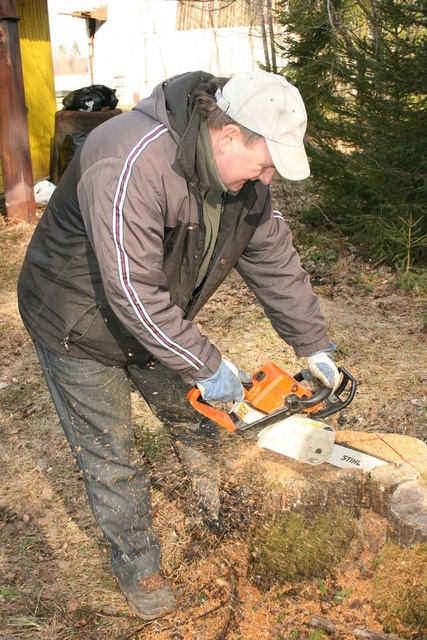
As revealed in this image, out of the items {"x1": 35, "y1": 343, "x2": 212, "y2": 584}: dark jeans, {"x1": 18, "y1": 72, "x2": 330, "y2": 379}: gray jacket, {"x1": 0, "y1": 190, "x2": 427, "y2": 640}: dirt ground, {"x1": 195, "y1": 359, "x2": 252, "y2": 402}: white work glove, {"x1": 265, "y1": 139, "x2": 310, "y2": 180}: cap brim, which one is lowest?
{"x1": 0, "y1": 190, "x2": 427, "y2": 640}: dirt ground

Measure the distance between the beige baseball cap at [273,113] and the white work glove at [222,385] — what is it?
820 mm

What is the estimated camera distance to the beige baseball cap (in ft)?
7.38

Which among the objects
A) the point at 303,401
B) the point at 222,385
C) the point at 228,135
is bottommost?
the point at 303,401

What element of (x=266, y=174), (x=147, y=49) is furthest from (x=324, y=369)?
(x=147, y=49)

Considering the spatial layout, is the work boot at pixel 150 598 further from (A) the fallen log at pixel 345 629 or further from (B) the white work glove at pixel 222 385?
(B) the white work glove at pixel 222 385

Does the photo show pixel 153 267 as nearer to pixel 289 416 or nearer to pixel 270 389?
pixel 270 389

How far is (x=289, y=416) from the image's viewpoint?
2.84 meters

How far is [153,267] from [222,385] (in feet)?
1.91

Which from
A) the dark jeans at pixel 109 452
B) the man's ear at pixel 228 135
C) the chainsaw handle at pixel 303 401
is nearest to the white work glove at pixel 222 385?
the chainsaw handle at pixel 303 401

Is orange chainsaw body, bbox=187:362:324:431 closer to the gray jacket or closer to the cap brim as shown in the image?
the gray jacket

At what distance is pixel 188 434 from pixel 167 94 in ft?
5.56

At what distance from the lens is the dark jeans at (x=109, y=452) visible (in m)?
2.73

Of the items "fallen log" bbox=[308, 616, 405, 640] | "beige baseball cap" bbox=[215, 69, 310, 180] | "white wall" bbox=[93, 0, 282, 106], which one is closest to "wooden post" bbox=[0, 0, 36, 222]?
"beige baseball cap" bbox=[215, 69, 310, 180]

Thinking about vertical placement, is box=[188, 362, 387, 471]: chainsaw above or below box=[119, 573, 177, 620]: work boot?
above
